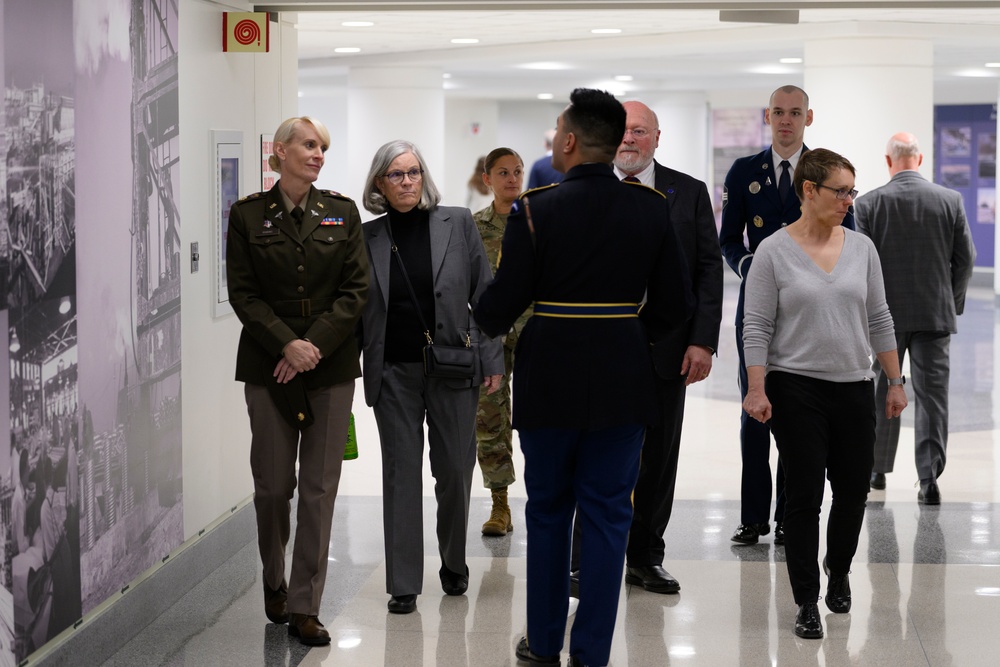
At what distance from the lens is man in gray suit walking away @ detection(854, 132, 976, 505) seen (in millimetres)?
6773

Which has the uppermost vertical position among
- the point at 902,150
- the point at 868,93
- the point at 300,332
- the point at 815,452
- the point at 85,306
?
the point at 868,93

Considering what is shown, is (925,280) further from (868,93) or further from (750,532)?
(868,93)

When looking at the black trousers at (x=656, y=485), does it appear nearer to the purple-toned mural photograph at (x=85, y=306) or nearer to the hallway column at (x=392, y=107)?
the purple-toned mural photograph at (x=85, y=306)

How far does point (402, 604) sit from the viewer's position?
4879 mm

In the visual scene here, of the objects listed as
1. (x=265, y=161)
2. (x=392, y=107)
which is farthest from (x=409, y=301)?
(x=392, y=107)

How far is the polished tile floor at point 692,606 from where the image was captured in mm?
4445

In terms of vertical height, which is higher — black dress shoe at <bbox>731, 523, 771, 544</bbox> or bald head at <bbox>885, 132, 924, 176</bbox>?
bald head at <bbox>885, 132, 924, 176</bbox>

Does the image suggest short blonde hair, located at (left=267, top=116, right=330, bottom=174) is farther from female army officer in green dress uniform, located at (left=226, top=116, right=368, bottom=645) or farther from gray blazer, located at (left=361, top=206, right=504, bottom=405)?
gray blazer, located at (left=361, top=206, right=504, bottom=405)

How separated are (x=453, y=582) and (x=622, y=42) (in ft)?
27.4

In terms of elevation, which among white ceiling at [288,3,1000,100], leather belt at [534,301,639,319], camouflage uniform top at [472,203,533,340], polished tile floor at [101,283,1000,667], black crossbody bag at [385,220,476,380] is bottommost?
polished tile floor at [101,283,1000,667]

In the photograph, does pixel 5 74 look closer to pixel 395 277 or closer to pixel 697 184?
pixel 395 277

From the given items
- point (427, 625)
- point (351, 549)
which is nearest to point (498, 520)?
point (351, 549)

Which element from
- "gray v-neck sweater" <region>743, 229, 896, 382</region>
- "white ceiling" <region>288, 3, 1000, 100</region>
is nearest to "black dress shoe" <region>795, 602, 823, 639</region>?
"gray v-neck sweater" <region>743, 229, 896, 382</region>

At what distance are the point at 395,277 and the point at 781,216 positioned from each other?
184 centimetres
